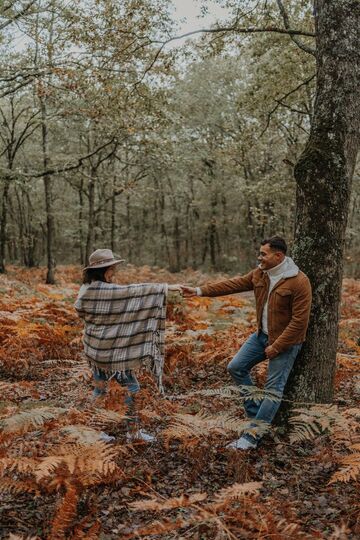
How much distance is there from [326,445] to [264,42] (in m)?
13.0

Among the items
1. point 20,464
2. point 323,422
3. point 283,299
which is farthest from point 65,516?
point 283,299

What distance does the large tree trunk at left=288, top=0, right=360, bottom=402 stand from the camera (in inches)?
210

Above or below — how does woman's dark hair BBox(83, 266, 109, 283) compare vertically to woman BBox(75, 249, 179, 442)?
above

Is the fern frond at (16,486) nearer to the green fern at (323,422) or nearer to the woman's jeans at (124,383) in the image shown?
the woman's jeans at (124,383)

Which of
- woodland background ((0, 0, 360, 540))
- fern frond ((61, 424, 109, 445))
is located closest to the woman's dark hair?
woodland background ((0, 0, 360, 540))

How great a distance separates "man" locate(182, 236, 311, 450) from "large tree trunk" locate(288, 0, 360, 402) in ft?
0.92

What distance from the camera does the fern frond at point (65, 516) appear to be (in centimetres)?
347

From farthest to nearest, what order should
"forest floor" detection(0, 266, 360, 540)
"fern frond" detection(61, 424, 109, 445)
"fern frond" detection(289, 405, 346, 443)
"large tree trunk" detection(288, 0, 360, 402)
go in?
"large tree trunk" detection(288, 0, 360, 402)
"fern frond" detection(289, 405, 346, 443)
"fern frond" detection(61, 424, 109, 445)
"forest floor" detection(0, 266, 360, 540)

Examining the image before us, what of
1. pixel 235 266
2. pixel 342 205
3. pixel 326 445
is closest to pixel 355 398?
pixel 326 445

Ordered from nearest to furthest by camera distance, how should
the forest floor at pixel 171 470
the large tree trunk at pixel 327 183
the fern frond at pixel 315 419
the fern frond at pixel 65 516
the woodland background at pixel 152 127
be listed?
the fern frond at pixel 65 516 < the forest floor at pixel 171 470 < the fern frond at pixel 315 419 < the large tree trunk at pixel 327 183 < the woodland background at pixel 152 127

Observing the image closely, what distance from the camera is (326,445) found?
17.4 feet

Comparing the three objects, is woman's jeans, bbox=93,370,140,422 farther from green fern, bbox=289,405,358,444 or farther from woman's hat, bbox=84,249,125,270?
green fern, bbox=289,405,358,444

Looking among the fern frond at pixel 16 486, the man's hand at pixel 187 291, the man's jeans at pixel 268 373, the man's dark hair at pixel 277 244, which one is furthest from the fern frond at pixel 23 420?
the man's dark hair at pixel 277 244

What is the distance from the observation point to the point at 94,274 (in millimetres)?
5250
